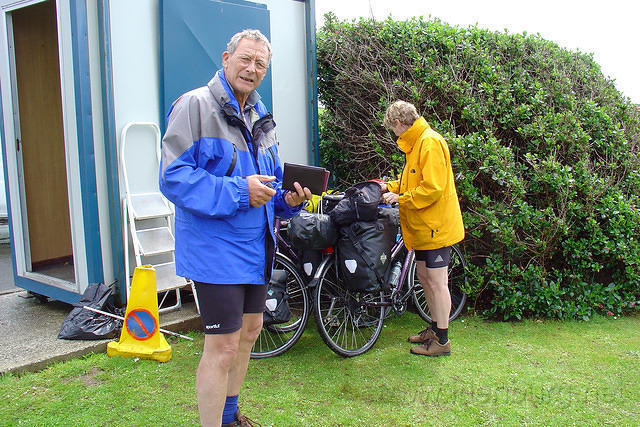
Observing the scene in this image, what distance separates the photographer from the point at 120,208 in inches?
176

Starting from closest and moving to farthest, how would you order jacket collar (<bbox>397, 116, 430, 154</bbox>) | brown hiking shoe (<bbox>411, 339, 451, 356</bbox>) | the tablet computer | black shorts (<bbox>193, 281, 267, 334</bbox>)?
black shorts (<bbox>193, 281, 267, 334</bbox>) < the tablet computer < jacket collar (<bbox>397, 116, 430, 154</bbox>) < brown hiking shoe (<bbox>411, 339, 451, 356</bbox>)

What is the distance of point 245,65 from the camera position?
247 cm

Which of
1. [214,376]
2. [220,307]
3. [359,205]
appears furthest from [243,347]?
[359,205]

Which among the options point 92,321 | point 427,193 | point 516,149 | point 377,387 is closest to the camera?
point 377,387

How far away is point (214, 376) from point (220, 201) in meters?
0.79

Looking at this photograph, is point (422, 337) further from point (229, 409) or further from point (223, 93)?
point (223, 93)

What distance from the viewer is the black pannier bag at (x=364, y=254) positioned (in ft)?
13.0

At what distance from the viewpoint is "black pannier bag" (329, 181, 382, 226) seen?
3957mm

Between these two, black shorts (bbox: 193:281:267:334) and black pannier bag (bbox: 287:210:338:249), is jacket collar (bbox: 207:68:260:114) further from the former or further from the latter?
black pannier bag (bbox: 287:210:338:249)

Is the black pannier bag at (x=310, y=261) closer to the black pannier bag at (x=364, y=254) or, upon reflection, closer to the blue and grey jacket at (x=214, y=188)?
the black pannier bag at (x=364, y=254)

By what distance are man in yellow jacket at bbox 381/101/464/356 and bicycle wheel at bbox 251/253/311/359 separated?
2.89 feet

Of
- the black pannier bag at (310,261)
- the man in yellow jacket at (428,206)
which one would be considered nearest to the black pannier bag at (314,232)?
the black pannier bag at (310,261)

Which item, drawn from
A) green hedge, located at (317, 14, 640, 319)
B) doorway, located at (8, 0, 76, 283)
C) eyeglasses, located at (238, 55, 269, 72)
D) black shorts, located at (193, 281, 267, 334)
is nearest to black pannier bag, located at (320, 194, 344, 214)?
green hedge, located at (317, 14, 640, 319)

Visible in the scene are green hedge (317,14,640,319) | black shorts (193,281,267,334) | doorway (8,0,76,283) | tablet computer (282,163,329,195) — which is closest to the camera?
black shorts (193,281,267,334)
